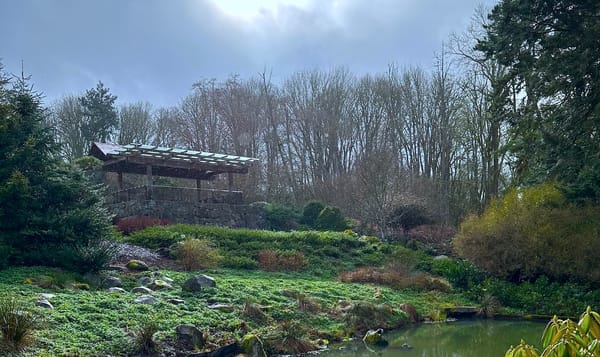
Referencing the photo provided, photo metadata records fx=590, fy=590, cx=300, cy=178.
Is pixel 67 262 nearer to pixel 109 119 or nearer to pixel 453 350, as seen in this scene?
pixel 453 350

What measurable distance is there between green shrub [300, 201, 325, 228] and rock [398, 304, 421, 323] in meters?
12.5

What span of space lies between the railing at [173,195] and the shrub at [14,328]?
16828 millimetres

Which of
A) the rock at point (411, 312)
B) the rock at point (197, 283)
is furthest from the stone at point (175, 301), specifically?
the rock at point (411, 312)

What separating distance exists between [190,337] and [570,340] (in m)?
8.23

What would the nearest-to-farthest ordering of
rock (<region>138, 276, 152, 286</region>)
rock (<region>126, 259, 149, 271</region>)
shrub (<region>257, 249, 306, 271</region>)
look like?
rock (<region>138, 276, 152, 286</region>), rock (<region>126, 259, 149, 271</region>), shrub (<region>257, 249, 306, 271</region>)

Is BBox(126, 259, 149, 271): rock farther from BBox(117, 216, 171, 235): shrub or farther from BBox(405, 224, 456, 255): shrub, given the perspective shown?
BBox(405, 224, 456, 255): shrub

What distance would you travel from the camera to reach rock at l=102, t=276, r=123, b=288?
12234mm

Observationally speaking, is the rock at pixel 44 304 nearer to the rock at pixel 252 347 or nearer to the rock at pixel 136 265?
the rock at pixel 252 347

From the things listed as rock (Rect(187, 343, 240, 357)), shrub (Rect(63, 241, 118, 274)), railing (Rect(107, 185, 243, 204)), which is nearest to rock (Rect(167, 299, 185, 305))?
rock (Rect(187, 343, 240, 357))

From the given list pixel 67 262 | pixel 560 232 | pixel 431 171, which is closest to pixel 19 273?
pixel 67 262

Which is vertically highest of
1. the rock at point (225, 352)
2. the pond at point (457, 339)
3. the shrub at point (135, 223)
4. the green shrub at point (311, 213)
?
the green shrub at point (311, 213)

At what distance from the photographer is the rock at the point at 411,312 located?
48.3ft

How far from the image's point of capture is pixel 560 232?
16.2 metres

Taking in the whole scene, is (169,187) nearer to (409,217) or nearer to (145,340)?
(409,217)
